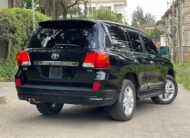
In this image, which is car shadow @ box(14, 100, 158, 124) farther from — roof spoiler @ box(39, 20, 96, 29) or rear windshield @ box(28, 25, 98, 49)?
roof spoiler @ box(39, 20, 96, 29)

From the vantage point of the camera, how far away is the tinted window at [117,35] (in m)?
7.79

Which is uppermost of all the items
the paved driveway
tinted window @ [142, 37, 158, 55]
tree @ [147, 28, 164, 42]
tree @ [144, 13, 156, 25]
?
tree @ [144, 13, 156, 25]

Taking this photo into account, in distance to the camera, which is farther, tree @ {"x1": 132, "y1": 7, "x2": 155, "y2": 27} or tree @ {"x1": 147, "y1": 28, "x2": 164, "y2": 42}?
tree @ {"x1": 132, "y1": 7, "x2": 155, "y2": 27}

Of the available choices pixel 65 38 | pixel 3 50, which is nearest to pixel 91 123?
pixel 65 38

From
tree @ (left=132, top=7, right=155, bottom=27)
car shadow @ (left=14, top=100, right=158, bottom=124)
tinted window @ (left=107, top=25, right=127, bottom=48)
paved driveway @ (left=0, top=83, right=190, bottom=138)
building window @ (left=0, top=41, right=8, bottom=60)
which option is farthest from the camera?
tree @ (left=132, top=7, right=155, bottom=27)

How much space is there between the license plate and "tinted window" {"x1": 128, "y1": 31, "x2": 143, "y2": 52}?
1.82 meters

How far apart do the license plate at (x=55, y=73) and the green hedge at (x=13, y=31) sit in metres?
8.89

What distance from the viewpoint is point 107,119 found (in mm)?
8156

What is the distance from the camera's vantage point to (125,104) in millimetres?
7859

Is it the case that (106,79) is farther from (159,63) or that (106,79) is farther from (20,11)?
(20,11)

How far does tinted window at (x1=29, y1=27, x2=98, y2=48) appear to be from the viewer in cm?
733

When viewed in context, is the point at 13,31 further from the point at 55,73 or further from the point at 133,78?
the point at 55,73

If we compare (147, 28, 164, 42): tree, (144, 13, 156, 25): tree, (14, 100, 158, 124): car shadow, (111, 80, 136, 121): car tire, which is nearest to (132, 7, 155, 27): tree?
(144, 13, 156, 25): tree

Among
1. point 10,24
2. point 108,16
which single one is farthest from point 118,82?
point 108,16
